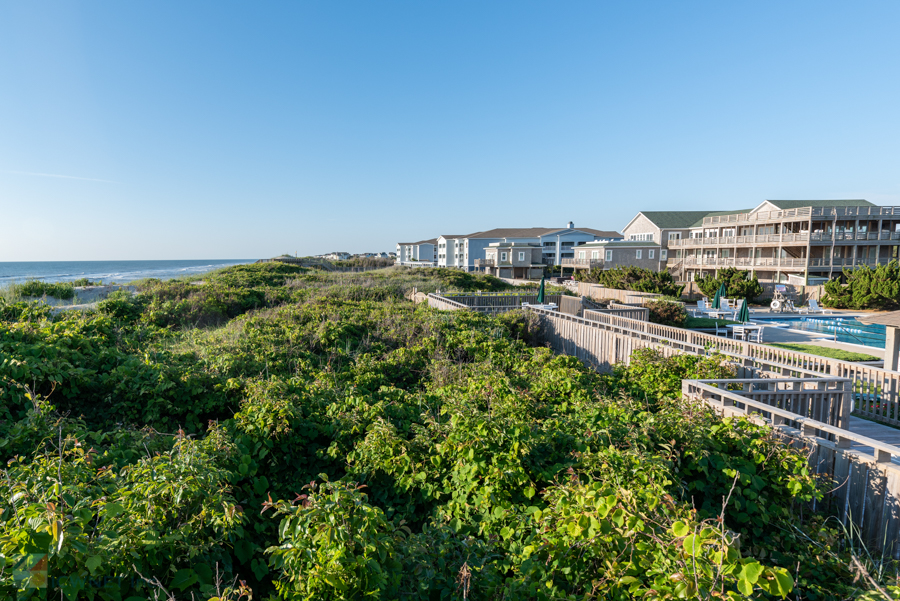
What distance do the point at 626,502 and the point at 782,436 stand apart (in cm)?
309

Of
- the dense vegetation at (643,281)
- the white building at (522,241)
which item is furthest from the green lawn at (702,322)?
the white building at (522,241)

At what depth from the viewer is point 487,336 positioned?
12.0 metres

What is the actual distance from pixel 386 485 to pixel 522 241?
232 feet

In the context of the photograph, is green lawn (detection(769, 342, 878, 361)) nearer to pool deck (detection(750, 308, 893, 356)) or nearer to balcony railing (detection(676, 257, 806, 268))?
pool deck (detection(750, 308, 893, 356))

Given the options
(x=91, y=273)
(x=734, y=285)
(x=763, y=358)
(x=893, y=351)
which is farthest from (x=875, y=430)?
(x=91, y=273)

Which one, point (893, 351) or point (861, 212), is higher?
point (861, 212)

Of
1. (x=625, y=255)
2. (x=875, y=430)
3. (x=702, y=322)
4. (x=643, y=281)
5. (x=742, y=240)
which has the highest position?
(x=742, y=240)

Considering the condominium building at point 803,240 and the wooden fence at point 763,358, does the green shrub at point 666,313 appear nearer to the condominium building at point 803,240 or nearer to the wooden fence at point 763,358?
the wooden fence at point 763,358

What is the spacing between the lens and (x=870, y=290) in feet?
90.4

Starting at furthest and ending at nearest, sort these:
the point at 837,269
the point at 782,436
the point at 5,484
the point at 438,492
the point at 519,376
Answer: the point at 837,269, the point at 519,376, the point at 782,436, the point at 438,492, the point at 5,484

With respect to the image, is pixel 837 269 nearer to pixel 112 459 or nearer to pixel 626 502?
pixel 626 502

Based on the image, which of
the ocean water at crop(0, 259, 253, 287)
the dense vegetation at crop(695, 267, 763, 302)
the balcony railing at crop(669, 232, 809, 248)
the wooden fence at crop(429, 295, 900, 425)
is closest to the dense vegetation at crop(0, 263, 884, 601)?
the wooden fence at crop(429, 295, 900, 425)

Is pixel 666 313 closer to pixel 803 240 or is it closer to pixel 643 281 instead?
pixel 643 281

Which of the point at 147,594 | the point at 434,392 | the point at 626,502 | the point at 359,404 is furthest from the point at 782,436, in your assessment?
the point at 147,594
